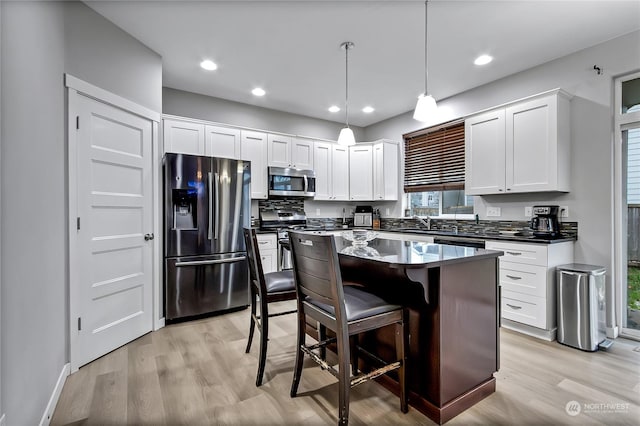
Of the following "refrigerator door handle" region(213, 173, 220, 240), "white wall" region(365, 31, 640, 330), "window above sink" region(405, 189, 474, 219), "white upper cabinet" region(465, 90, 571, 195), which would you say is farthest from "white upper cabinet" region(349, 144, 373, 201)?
"refrigerator door handle" region(213, 173, 220, 240)

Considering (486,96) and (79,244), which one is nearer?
(79,244)

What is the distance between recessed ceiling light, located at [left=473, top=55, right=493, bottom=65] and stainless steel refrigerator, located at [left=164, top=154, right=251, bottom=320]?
2757 millimetres

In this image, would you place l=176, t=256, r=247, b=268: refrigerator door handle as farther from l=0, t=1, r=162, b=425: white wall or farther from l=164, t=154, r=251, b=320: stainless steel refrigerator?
l=0, t=1, r=162, b=425: white wall

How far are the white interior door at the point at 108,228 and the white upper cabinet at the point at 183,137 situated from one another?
586 mm

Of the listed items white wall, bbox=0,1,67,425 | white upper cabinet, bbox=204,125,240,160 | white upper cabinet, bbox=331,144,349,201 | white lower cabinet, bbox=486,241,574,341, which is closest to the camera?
white wall, bbox=0,1,67,425

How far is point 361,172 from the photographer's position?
5176 millimetres

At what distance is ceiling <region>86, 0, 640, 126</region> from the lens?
241 cm

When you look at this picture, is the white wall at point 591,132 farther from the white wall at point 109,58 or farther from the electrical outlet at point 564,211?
the white wall at point 109,58

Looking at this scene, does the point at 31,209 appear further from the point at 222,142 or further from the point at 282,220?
the point at 282,220

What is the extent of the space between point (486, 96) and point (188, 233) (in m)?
3.89

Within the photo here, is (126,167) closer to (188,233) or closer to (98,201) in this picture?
(98,201)

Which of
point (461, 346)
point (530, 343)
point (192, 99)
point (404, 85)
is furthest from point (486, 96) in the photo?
point (192, 99)

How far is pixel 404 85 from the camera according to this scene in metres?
3.88

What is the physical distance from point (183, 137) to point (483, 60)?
3.46 m
